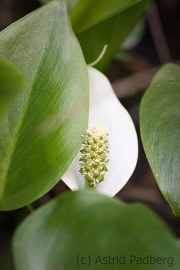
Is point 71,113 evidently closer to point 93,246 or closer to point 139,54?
point 93,246

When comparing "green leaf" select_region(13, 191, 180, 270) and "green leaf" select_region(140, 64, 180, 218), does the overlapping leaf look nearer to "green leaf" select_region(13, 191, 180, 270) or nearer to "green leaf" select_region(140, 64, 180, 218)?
"green leaf" select_region(140, 64, 180, 218)

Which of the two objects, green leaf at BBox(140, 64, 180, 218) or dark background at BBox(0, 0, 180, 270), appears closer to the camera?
green leaf at BBox(140, 64, 180, 218)

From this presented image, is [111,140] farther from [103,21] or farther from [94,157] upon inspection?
[103,21]

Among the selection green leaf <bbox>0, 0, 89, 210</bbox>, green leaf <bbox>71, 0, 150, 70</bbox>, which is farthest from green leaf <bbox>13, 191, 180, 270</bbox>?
green leaf <bbox>71, 0, 150, 70</bbox>

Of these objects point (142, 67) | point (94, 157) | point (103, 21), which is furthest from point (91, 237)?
point (142, 67)

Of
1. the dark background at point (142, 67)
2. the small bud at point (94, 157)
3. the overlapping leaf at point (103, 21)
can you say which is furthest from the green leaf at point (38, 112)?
the dark background at point (142, 67)

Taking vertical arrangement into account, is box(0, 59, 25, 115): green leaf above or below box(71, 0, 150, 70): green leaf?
above

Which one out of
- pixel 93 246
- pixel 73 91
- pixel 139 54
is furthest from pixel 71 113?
pixel 139 54
